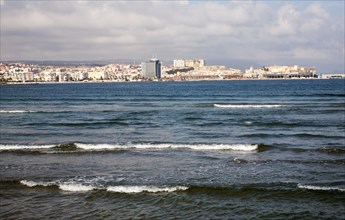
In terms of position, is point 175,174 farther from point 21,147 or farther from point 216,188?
point 21,147

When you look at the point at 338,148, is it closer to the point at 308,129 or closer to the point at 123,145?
the point at 308,129

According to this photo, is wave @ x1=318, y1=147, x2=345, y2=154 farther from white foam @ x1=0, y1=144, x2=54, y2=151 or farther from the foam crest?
white foam @ x1=0, y1=144, x2=54, y2=151

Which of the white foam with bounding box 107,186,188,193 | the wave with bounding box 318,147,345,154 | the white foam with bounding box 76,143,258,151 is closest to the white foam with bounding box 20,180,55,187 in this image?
the white foam with bounding box 107,186,188,193

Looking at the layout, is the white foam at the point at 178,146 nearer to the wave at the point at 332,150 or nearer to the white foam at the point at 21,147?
the white foam at the point at 21,147

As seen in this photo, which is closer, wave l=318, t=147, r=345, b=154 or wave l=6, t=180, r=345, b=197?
wave l=6, t=180, r=345, b=197

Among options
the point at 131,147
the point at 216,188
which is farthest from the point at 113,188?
the point at 131,147

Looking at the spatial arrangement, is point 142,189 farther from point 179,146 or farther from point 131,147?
point 179,146

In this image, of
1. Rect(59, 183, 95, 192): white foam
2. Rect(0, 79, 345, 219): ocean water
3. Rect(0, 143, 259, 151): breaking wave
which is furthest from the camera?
Rect(0, 143, 259, 151): breaking wave

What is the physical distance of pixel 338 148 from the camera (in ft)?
67.2

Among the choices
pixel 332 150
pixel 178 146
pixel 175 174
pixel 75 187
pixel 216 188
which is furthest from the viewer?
pixel 178 146

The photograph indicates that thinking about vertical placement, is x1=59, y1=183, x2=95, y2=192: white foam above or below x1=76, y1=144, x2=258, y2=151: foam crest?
above

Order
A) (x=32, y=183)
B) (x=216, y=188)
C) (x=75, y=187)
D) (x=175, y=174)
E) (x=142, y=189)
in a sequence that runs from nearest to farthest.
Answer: (x=142, y=189) < (x=216, y=188) < (x=75, y=187) < (x=32, y=183) < (x=175, y=174)

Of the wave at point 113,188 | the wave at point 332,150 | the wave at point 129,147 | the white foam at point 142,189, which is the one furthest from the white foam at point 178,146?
the white foam at point 142,189

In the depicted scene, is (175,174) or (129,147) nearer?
(175,174)
